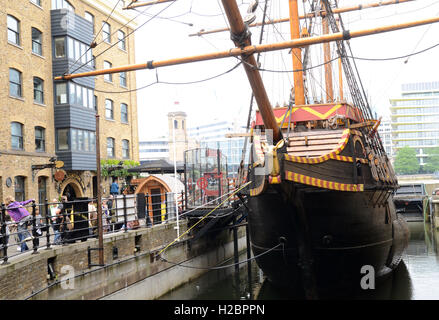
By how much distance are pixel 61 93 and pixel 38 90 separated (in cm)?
141

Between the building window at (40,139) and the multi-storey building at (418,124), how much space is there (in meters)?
91.8

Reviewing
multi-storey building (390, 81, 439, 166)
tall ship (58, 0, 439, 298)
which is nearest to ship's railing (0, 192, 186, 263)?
tall ship (58, 0, 439, 298)

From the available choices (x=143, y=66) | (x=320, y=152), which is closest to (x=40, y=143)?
(x=143, y=66)

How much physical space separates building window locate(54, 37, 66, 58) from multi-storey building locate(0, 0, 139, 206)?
0.05m

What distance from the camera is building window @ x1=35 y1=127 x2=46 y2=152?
22.1m

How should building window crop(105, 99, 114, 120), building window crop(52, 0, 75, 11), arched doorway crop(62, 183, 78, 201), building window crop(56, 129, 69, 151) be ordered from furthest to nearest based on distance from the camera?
building window crop(105, 99, 114, 120), arched doorway crop(62, 183, 78, 201), building window crop(52, 0, 75, 11), building window crop(56, 129, 69, 151)

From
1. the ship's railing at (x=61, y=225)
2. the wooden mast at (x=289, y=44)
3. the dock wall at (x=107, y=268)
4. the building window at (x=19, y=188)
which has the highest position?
the wooden mast at (x=289, y=44)

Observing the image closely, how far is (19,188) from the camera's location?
2030 cm

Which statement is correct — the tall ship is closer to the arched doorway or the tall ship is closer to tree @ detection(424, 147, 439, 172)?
the arched doorway

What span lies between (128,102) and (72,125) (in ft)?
23.9

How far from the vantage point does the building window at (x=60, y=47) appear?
23.6m

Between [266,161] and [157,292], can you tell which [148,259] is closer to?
[157,292]

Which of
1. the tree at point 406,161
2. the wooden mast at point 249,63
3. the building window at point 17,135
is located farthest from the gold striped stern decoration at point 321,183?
the tree at point 406,161

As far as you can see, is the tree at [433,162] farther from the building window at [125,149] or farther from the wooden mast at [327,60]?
the building window at [125,149]
